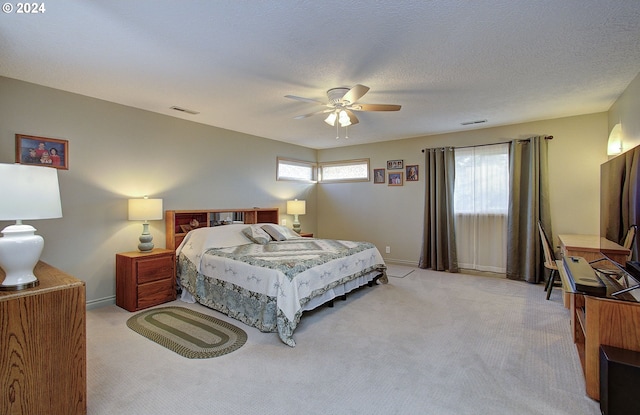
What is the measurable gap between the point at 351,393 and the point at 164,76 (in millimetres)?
3131

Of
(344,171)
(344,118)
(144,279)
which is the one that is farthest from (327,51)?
(344,171)

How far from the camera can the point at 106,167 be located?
3.66 meters

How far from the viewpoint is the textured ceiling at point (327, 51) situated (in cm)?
193

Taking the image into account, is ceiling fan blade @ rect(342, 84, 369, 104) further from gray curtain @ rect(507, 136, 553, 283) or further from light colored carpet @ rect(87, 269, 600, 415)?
gray curtain @ rect(507, 136, 553, 283)

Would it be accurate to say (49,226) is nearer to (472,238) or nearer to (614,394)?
(614,394)

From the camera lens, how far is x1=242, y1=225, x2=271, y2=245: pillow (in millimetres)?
4453

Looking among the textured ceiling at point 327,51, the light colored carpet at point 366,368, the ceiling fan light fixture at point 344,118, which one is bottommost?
the light colored carpet at point 366,368

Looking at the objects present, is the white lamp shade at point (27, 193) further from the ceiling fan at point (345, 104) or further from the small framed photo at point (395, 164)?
the small framed photo at point (395, 164)

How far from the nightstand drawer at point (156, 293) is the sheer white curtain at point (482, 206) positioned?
4515 millimetres

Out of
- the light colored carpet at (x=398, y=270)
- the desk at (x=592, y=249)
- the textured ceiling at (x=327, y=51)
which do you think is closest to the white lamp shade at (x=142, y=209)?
the textured ceiling at (x=327, y=51)

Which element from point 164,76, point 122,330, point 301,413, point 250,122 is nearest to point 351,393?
point 301,413

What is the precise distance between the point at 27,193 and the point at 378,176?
5284 millimetres

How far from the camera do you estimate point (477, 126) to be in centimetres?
489

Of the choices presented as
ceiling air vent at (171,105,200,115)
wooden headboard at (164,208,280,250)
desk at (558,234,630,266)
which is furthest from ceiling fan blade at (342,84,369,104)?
wooden headboard at (164,208,280,250)
